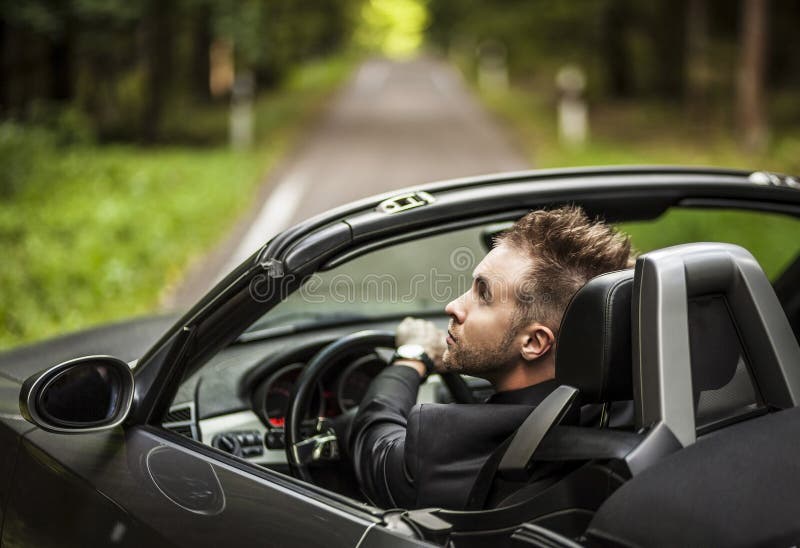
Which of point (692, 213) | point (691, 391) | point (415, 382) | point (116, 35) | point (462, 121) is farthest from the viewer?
point (462, 121)

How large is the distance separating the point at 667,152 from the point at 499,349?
57.7 ft

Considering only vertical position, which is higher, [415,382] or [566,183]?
[566,183]

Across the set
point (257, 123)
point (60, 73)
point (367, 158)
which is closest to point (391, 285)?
point (367, 158)

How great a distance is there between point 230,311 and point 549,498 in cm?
88

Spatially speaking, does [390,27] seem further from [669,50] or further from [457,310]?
[457,310]

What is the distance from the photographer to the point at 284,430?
2756 millimetres

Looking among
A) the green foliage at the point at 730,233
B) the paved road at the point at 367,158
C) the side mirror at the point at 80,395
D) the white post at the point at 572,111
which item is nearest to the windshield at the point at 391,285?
the side mirror at the point at 80,395

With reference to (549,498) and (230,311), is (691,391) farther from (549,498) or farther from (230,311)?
(230,311)

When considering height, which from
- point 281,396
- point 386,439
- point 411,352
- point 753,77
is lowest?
point 753,77

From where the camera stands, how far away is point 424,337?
2781 millimetres

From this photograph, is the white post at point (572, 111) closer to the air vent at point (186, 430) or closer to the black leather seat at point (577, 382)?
the air vent at point (186, 430)

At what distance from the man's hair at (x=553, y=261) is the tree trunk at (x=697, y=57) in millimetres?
21149

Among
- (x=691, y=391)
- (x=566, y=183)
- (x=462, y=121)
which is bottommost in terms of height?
(x=462, y=121)

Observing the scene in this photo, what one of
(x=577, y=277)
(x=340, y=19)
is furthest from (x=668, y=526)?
(x=340, y=19)
